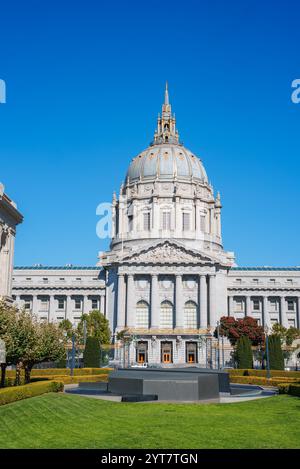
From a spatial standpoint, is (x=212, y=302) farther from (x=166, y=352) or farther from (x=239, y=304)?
(x=239, y=304)

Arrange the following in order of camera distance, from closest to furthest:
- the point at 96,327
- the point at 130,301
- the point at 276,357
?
the point at 276,357 → the point at 96,327 → the point at 130,301

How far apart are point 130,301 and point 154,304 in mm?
4324

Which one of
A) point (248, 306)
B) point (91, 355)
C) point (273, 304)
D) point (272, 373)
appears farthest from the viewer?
point (273, 304)

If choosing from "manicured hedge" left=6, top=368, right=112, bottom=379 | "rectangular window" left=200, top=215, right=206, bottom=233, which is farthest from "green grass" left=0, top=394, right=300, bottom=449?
"rectangular window" left=200, top=215, right=206, bottom=233

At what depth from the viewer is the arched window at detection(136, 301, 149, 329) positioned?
97.6 metres

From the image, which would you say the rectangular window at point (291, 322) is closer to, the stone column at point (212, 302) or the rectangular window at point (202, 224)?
the stone column at point (212, 302)

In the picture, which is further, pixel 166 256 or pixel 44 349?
pixel 166 256

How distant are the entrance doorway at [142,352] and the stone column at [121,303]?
16.4 ft

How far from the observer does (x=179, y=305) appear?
96.8 meters

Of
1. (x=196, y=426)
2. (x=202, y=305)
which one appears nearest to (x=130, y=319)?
(x=202, y=305)

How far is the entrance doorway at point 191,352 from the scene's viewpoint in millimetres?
92750

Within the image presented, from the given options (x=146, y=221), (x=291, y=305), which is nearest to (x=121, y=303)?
(x=146, y=221)

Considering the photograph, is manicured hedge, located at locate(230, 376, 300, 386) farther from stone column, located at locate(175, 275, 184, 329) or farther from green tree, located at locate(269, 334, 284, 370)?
stone column, located at locate(175, 275, 184, 329)
